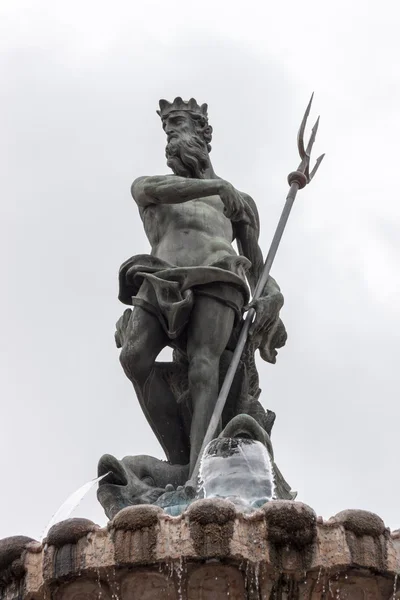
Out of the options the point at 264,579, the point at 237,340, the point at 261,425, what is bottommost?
the point at 264,579

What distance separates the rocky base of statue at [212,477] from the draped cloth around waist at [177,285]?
114 centimetres

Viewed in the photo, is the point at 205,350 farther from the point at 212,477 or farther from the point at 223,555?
the point at 223,555

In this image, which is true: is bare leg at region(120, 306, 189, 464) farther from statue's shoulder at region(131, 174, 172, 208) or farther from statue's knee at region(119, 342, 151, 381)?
statue's shoulder at region(131, 174, 172, 208)

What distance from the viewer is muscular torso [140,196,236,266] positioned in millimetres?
11914

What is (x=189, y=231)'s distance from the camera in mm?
12062

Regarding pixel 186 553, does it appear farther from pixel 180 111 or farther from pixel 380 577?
pixel 180 111

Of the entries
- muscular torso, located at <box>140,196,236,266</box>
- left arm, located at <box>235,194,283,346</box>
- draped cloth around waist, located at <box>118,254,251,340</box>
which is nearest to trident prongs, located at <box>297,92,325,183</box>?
left arm, located at <box>235,194,283,346</box>

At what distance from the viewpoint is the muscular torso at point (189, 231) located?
11.9m

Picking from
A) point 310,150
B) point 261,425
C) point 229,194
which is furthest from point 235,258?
point 310,150

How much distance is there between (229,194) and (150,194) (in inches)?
25.9

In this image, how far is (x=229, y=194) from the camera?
39.0 feet

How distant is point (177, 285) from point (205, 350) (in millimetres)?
560

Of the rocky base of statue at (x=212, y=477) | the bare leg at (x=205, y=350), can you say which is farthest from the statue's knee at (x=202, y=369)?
the rocky base of statue at (x=212, y=477)

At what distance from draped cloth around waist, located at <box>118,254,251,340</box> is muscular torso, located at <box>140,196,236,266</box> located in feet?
0.52
